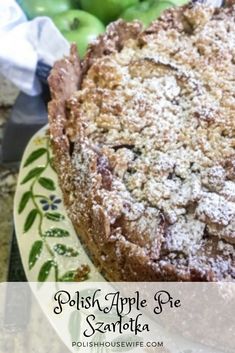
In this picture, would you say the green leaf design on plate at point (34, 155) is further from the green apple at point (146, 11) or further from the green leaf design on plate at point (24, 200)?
the green apple at point (146, 11)

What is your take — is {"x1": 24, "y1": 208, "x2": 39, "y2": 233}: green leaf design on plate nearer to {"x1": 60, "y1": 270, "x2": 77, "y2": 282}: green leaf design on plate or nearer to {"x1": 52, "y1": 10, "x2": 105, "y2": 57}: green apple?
{"x1": 60, "y1": 270, "x2": 77, "y2": 282}: green leaf design on plate

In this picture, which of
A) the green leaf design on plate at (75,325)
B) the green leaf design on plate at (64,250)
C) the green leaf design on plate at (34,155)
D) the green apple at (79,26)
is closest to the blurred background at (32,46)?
the green apple at (79,26)

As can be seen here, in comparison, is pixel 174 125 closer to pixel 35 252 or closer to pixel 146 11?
pixel 35 252

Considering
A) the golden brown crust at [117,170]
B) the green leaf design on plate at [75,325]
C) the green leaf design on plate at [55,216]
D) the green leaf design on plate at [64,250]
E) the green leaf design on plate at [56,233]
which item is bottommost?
the green leaf design on plate at [75,325]

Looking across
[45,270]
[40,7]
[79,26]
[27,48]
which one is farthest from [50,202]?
[40,7]

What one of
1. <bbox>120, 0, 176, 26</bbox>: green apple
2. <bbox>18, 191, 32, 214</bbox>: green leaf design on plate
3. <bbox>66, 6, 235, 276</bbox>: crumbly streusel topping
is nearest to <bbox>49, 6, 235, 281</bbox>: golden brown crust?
<bbox>66, 6, 235, 276</bbox>: crumbly streusel topping
